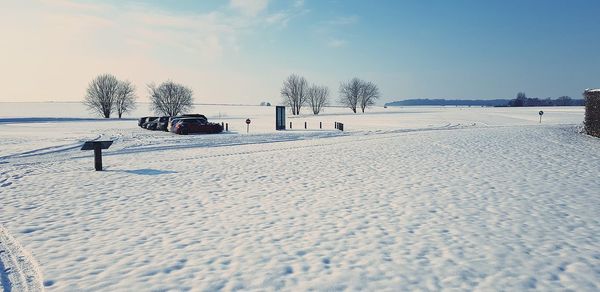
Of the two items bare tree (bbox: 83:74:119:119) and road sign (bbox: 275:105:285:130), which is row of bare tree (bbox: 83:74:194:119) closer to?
bare tree (bbox: 83:74:119:119)

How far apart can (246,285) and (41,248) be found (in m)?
3.29

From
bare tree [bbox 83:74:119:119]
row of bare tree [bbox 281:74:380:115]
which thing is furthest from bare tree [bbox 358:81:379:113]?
bare tree [bbox 83:74:119:119]

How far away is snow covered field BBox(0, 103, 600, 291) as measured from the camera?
4.62 meters

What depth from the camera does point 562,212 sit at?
7.32 m

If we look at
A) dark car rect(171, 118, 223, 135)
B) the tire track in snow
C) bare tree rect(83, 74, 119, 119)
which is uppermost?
bare tree rect(83, 74, 119, 119)

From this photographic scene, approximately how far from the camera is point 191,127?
29641 mm

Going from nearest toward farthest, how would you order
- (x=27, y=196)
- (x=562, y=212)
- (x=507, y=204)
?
(x=562, y=212) → (x=507, y=204) → (x=27, y=196)

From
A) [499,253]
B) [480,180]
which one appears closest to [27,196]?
[499,253]

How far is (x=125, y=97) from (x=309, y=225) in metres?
83.9

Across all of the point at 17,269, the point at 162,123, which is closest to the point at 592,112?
the point at 17,269

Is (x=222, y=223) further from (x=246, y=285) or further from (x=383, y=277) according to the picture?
(x=383, y=277)

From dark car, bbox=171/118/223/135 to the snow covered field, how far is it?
53.6 ft

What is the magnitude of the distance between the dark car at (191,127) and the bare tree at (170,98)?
1867 inches

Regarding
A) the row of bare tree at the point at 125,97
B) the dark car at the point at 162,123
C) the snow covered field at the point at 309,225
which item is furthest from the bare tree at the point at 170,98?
the snow covered field at the point at 309,225
